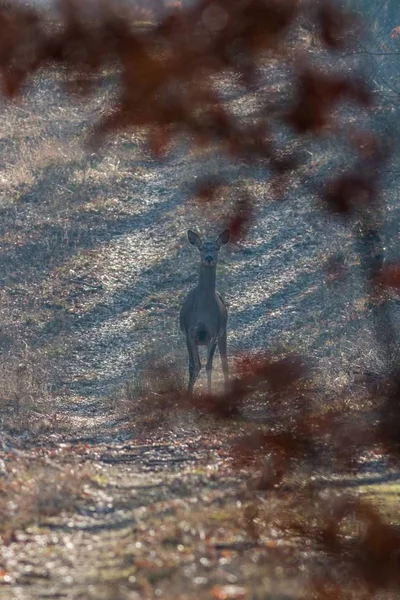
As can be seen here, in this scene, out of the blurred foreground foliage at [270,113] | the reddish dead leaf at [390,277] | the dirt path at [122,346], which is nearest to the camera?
the blurred foreground foliage at [270,113]


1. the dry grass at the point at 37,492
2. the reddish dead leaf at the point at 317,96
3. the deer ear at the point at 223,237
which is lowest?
the dry grass at the point at 37,492

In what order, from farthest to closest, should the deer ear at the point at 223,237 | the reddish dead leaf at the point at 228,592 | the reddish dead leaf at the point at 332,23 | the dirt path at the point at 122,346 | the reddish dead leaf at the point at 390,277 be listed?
the deer ear at the point at 223,237, the reddish dead leaf at the point at 390,277, the dirt path at the point at 122,346, the reddish dead leaf at the point at 228,592, the reddish dead leaf at the point at 332,23

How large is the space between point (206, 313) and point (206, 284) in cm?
49

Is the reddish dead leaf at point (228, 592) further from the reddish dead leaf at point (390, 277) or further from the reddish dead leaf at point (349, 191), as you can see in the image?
the reddish dead leaf at point (390, 277)

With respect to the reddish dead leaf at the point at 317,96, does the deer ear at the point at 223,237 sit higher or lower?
higher

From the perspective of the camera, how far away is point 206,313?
15.1m

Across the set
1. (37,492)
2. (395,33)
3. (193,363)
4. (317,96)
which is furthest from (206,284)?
(317,96)

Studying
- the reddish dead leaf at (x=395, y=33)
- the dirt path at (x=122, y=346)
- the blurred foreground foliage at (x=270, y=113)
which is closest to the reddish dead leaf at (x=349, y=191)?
the blurred foreground foliage at (x=270, y=113)

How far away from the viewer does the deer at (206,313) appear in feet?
48.7

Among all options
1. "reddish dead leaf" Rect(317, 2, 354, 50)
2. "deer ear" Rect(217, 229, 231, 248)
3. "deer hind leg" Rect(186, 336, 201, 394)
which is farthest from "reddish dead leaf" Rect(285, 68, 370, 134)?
"deer ear" Rect(217, 229, 231, 248)

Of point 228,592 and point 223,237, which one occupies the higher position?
point 223,237

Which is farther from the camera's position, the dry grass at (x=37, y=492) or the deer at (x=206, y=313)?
the deer at (x=206, y=313)

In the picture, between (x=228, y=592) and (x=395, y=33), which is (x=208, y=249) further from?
(x=228, y=592)

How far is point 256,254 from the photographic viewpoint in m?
21.8
